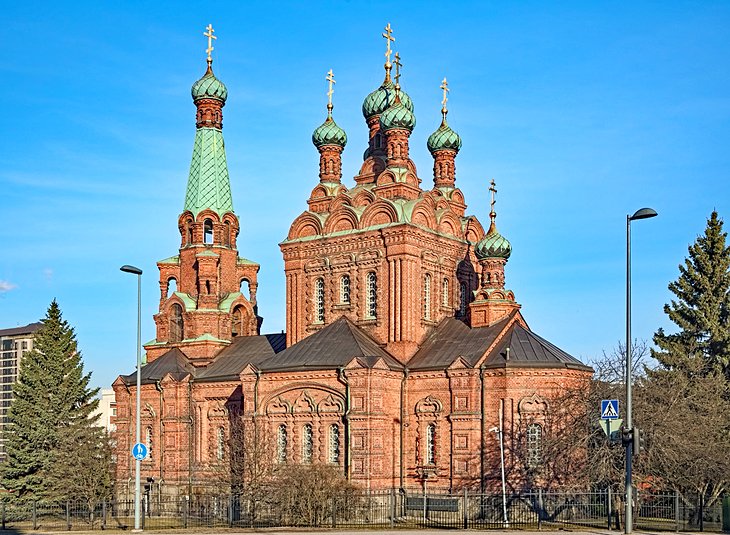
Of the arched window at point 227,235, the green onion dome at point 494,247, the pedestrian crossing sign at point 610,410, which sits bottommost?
the pedestrian crossing sign at point 610,410

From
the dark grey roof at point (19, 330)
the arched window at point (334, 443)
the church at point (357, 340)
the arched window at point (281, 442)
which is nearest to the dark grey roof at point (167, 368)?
the church at point (357, 340)

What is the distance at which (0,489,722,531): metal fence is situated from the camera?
31.4m

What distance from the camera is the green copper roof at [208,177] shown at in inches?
2055

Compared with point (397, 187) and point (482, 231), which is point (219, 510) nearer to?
point (397, 187)

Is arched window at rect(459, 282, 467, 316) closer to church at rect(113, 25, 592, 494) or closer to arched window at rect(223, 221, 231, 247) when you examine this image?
church at rect(113, 25, 592, 494)

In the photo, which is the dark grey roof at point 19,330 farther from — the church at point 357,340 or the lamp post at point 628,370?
the lamp post at point 628,370

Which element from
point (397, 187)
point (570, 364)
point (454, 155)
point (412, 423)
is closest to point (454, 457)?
point (412, 423)

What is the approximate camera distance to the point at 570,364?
38406mm

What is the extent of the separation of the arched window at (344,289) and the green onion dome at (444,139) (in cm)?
957

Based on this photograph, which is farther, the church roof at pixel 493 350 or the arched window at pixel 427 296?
the arched window at pixel 427 296

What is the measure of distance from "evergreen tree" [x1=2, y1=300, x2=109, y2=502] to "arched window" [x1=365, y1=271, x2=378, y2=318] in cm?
1287

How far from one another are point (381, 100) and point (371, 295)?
10399mm

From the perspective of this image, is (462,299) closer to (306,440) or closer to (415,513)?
(306,440)

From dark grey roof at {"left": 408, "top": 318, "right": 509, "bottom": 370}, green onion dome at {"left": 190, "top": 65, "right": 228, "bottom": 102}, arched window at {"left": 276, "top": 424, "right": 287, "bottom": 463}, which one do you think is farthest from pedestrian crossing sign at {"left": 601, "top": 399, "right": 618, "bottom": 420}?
green onion dome at {"left": 190, "top": 65, "right": 228, "bottom": 102}
